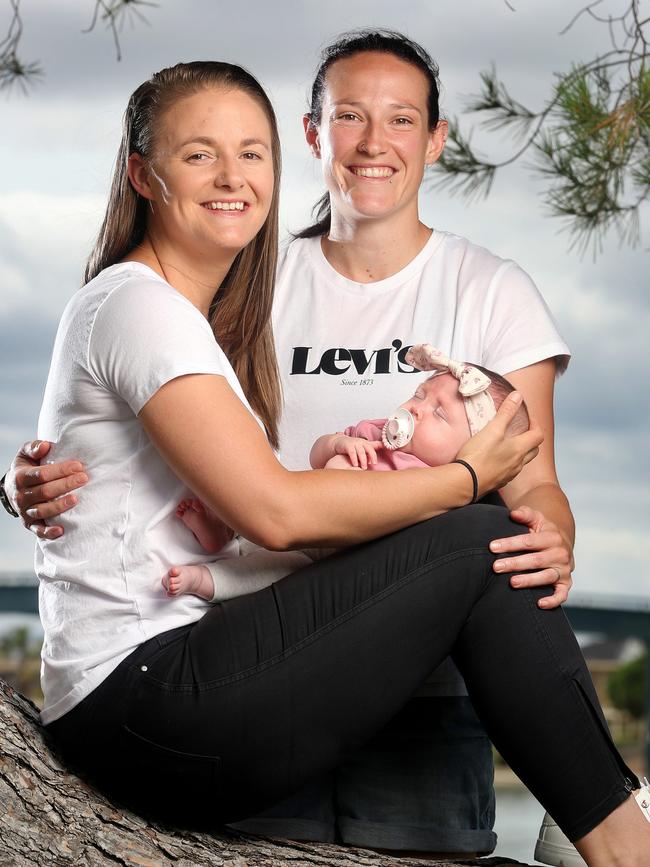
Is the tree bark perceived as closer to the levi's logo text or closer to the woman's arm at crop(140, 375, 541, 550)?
the woman's arm at crop(140, 375, 541, 550)

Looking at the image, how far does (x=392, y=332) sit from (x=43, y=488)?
0.73m

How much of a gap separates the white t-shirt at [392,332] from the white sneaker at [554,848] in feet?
2.24

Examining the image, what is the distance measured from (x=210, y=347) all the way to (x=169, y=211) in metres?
0.30

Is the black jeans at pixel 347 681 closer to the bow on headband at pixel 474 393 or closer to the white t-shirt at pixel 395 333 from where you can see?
the bow on headband at pixel 474 393

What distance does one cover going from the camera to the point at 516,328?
1.86 meters

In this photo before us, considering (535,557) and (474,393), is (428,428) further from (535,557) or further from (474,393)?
(535,557)

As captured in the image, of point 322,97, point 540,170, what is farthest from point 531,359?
point 540,170

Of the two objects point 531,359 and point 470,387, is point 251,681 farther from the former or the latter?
point 531,359

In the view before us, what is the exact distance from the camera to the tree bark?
134cm

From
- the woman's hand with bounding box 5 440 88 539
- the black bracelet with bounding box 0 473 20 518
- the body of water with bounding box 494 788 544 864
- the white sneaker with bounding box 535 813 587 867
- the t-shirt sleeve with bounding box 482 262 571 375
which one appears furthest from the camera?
the body of water with bounding box 494 788 544 864

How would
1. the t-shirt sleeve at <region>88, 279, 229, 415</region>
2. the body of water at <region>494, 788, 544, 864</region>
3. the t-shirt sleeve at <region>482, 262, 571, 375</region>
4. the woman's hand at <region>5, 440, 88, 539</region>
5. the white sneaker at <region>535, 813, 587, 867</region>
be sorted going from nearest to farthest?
1. the t-shirt sleeve at <region>88, 279, 229, 415</region>
2. the woman's hand at <region>5, 440, 88, 539</region>
3. the white sneaker at <region>535, 813, 587, 867</region>
4. the t-shirt sleeve at <region>482, 262, 571, 375</region>
5. the body of water at <region>494, 788, 544, 864</region>

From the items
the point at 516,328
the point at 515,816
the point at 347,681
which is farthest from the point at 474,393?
the point at 515,816

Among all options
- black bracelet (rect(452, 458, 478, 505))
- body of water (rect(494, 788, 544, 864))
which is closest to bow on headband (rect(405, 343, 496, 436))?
black bracelet (rect(452, 458, 478, 505))

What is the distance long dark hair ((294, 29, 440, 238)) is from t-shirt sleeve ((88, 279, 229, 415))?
0.83 m
